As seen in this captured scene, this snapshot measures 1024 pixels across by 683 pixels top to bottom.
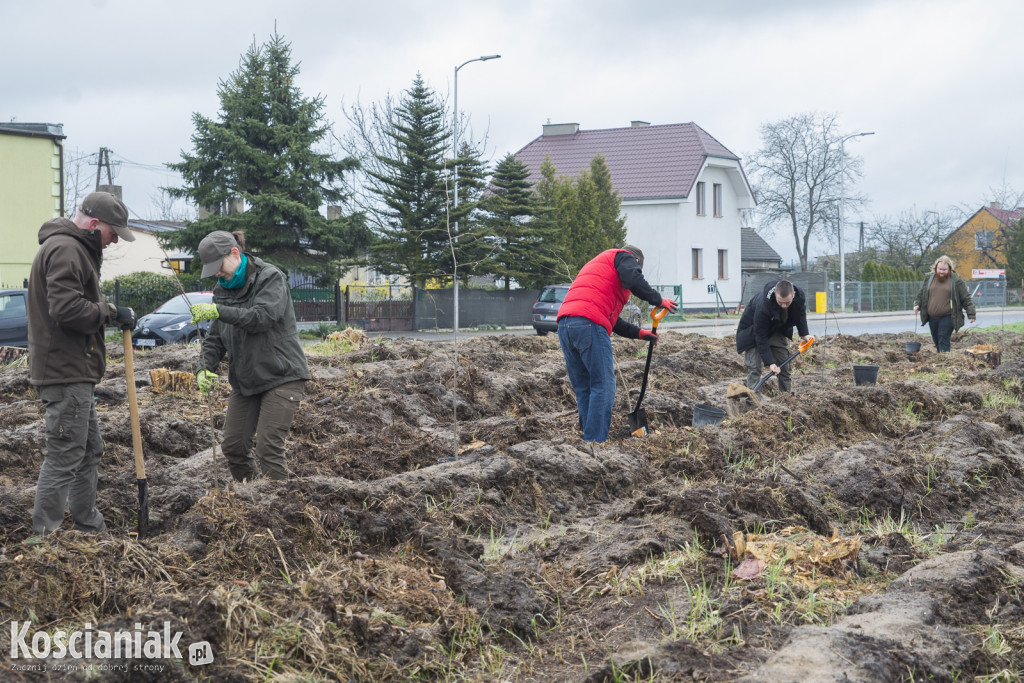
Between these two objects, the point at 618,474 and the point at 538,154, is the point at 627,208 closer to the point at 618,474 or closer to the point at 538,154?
the point at 538,154

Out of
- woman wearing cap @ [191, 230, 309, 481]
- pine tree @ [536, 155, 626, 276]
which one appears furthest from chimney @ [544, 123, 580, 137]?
woman wearing cap @ [191, 230, 309, 481]

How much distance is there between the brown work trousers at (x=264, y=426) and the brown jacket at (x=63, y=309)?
993 millimetres

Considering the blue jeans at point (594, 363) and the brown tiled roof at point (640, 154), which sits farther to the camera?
the brown tiled roof at point (640, 154)

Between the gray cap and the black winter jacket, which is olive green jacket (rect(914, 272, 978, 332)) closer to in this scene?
the black winter jacket

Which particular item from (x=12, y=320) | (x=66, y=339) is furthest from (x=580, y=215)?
(x=66, y=339)

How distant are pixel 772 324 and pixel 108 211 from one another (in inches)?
258

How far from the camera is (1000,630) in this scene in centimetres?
355

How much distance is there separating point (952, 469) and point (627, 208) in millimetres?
33660

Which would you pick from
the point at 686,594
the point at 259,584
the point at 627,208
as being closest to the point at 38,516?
the point at 259,584

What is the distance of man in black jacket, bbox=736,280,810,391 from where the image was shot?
9047 millimetres

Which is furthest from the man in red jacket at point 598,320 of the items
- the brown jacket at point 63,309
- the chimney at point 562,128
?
the chimney at point 562,128

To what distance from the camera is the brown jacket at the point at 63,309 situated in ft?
14.9

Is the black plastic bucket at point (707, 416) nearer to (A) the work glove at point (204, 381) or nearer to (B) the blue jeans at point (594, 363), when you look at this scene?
(B) the blue jeans at point (594, 363)

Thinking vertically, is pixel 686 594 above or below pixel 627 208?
below
